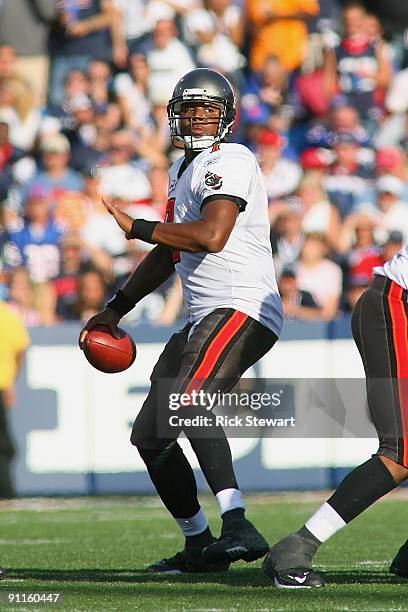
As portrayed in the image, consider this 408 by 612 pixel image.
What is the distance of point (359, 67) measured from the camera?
12.1 m

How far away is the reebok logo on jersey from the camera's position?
4.77 metres

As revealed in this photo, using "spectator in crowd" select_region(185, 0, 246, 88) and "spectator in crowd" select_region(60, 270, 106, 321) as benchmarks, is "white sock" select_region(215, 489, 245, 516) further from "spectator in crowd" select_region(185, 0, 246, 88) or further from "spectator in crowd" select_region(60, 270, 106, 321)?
"spectator in crowd" select_region(185, 0, 246, 88)

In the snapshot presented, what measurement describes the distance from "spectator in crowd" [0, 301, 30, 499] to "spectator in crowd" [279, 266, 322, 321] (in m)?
2.00

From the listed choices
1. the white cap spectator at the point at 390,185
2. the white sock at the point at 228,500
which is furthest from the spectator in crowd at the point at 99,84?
the white sock at the point at 228,500

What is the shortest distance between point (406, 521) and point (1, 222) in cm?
513

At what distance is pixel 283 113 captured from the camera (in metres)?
12.1

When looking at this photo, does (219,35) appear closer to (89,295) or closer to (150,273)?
(89,295)

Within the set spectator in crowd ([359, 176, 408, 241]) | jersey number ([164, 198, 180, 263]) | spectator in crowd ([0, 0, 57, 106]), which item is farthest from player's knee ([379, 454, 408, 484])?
spectator in crowd ([0, 0, 57, 106])

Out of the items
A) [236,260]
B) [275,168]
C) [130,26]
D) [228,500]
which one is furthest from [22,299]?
[228,500]

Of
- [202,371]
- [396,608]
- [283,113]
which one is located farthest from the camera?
[283,113]

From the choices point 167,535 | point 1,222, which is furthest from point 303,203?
point 167,535

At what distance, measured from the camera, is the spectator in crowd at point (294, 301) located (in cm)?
959

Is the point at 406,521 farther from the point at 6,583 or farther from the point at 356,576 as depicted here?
the point at 6,583

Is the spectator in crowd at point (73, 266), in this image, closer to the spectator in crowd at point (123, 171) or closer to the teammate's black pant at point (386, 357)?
the spectator in crowd at point (123, 171)
